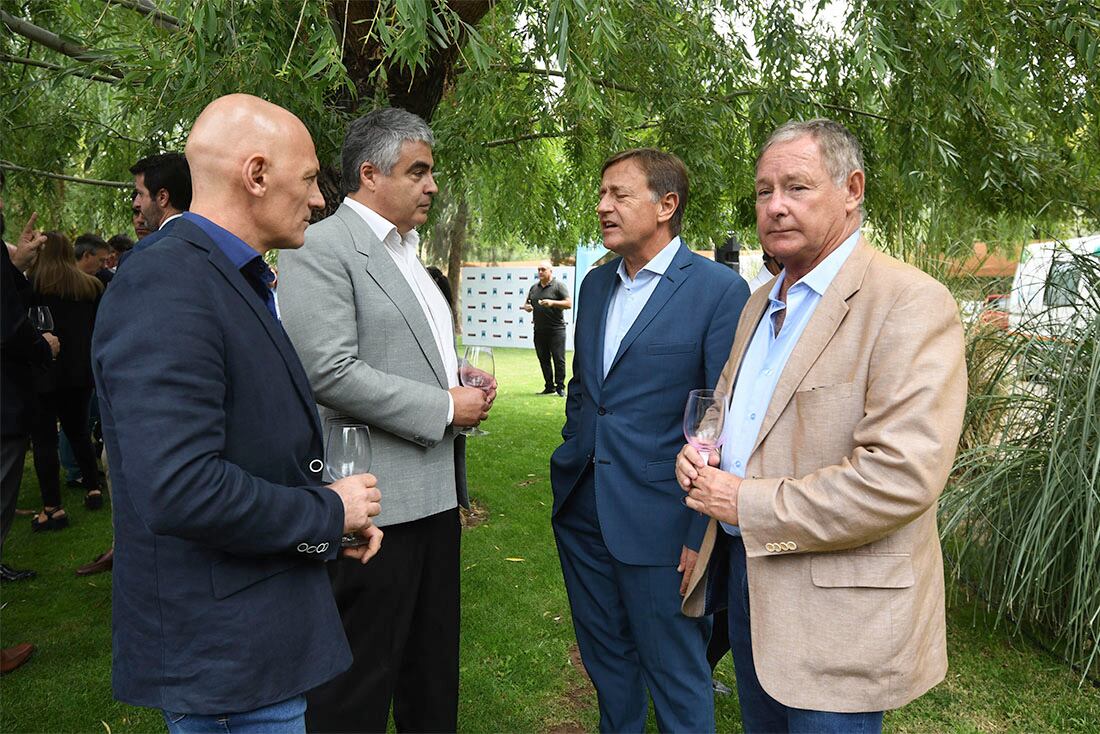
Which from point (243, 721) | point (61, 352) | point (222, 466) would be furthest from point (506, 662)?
point (61, 352)

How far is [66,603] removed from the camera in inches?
207

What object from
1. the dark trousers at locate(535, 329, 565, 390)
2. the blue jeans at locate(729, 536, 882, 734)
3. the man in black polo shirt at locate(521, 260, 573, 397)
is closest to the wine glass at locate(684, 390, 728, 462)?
the blue jeans at locate(729, 536, 882, 734)

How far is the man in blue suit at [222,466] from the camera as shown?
61.8 inches

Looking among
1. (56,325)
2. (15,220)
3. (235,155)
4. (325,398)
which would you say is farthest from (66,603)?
(15,220)

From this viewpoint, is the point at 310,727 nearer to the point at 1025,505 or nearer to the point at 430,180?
the point at 430,180

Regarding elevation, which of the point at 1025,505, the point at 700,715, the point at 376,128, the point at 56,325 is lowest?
the point at 700,715

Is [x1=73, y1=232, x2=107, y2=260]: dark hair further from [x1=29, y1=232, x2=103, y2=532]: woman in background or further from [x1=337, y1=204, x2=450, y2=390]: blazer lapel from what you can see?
[x1=337, y1=204, x2=450, y2=390]: blazer lapel

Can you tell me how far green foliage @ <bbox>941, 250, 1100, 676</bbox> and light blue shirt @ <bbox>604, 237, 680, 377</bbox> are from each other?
238cm

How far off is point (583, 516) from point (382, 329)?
1.16m

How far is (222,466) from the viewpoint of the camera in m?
1.61

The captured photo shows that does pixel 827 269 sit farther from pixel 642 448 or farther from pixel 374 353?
pixel 374 353

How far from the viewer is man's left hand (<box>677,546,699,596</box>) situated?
2.90 m

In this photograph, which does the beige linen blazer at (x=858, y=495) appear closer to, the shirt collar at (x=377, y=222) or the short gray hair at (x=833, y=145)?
the short gray hair at (x=833, y=145)

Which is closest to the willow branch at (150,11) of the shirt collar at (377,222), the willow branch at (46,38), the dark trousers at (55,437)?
the willow branch at (46,38)
